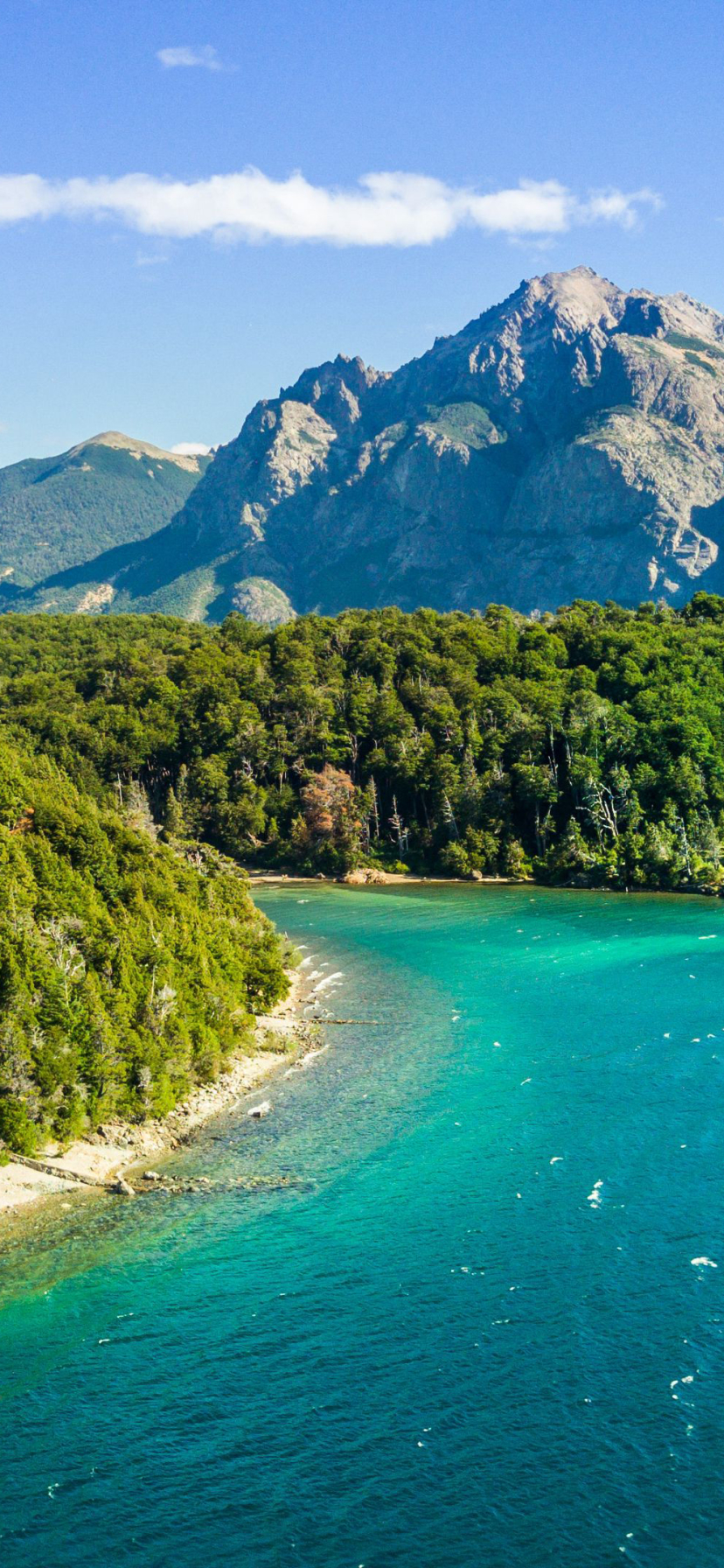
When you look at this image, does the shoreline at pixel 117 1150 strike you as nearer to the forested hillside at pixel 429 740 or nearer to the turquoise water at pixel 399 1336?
the turquoise water at pixel 399 1336

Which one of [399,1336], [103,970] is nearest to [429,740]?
[103,970]

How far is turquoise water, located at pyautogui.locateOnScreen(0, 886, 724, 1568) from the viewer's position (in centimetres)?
2703

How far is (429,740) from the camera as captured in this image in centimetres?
14000

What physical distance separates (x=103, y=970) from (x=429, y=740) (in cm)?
8710

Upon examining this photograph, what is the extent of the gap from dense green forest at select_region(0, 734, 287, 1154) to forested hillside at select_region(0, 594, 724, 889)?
159 feet

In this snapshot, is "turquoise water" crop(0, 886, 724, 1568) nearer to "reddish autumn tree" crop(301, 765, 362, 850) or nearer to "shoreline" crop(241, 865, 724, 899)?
"shoreline" crop(241, 865, 724, 899)

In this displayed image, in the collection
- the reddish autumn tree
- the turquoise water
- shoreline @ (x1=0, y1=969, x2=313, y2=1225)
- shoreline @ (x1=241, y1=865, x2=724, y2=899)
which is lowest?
the turquoise water

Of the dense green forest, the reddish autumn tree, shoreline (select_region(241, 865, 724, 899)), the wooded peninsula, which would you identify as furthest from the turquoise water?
the reddish autumn tree

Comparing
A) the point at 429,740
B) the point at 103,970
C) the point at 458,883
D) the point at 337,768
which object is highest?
the point at 429,740

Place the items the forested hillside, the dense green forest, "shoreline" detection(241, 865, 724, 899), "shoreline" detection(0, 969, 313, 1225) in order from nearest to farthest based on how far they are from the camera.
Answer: "shoreline" detection(0, 969, 313, 1225) < the dense green forest < "shoreline" detection(241, 865, 724, 899) < the forested hillside

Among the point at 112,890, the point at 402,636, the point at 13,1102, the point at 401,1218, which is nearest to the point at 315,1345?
the point at 401,1218

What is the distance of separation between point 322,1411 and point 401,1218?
462 inches

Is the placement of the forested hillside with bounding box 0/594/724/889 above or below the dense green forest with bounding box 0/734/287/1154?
above

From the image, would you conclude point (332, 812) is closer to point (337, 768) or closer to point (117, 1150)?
point (337, 768)
